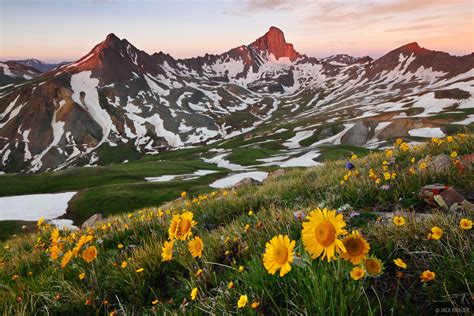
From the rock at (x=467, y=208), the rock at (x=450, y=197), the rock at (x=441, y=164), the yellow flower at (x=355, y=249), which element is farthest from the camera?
the rock at (x=441, y=164)

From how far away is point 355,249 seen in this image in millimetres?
2098

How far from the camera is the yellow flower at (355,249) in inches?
81.6

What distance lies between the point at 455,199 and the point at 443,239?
1.63 metres

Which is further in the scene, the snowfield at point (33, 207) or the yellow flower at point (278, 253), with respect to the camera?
the snowfield at point (33, 207)

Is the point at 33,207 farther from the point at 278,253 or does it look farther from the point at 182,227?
the point at 278,253

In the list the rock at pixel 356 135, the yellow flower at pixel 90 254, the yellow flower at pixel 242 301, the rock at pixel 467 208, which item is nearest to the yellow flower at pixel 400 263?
the yellow flower at pixel 242 301

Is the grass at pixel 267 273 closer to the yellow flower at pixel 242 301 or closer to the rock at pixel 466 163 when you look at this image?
the rock at pixel 466 163

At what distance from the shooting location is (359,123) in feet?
379

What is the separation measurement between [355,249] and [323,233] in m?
0.32

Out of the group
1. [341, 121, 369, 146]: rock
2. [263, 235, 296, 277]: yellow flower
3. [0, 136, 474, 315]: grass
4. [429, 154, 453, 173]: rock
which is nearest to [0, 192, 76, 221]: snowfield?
[0, 136, 474, 315]: grass

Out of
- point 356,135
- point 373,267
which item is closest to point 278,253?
point 373,267

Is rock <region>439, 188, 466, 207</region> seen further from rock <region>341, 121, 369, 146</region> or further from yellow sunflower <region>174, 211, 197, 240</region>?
rock <region>341, 121, 369, 146</region>

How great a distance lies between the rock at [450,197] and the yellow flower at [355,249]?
306 centimetres

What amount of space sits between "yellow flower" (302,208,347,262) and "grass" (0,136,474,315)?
23 cm
